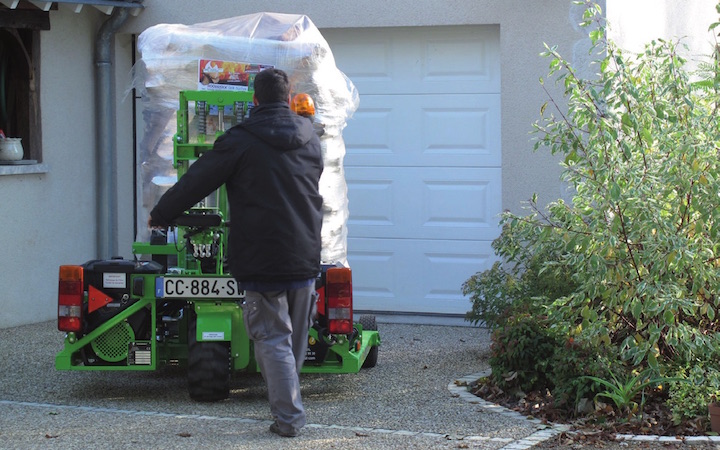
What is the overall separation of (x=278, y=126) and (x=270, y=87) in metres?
0.24

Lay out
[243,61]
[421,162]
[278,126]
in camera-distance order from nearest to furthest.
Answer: [278,126] < [243,61] < [421,162]

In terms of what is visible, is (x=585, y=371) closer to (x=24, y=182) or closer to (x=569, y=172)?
(x=569, y=172)

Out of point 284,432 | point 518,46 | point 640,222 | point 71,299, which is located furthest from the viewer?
point 518,46

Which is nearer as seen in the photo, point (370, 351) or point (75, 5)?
point (370, 351)

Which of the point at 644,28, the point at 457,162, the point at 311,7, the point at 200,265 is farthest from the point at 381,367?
the point at 644,28

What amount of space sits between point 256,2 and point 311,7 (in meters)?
0.54

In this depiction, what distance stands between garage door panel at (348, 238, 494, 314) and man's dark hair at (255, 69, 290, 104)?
3.88 meters

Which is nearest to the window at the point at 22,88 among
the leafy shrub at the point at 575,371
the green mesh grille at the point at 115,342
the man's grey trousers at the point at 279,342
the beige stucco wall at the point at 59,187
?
the beige stucco wall at the point at 59,187

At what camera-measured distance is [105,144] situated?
10.2 m

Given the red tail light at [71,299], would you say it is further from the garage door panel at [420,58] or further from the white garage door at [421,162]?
the garage door panel at [420,58]

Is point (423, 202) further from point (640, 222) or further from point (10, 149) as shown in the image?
point (640, 222)

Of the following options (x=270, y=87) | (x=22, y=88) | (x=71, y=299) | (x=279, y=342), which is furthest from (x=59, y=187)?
(x=279, y=342)

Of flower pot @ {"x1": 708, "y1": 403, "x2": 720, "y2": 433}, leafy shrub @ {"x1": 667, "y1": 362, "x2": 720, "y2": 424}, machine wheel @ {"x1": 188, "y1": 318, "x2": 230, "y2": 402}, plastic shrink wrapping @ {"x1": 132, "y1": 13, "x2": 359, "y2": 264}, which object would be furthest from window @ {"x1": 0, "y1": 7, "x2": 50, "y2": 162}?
flower pot @ {"x1": 708, "y1": 403, "x2": 720, "y2": 433}

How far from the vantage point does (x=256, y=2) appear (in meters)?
10.0
